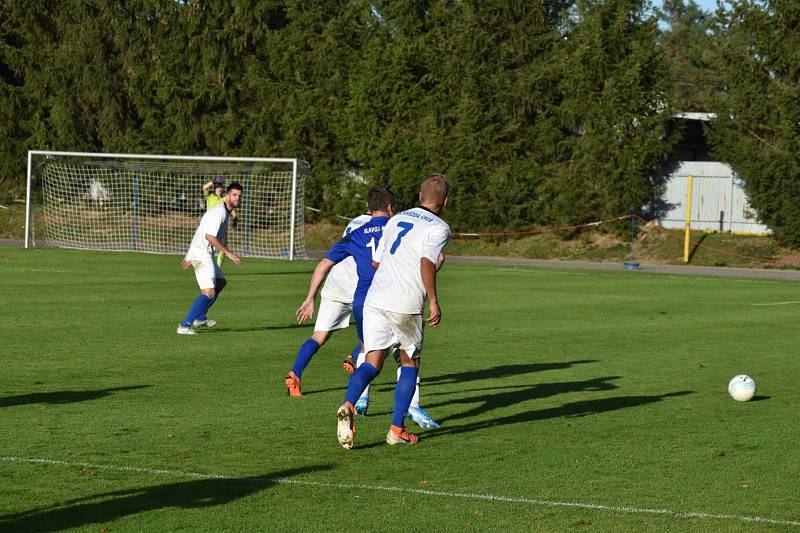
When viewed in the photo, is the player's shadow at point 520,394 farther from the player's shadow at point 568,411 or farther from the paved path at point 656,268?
the paved path at point 656,268

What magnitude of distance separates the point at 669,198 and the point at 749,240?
140 inches

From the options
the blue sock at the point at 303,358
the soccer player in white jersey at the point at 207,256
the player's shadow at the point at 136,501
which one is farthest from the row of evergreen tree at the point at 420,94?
the player's shadow at the point at 136,501

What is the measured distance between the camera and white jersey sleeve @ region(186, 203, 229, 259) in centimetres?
1644

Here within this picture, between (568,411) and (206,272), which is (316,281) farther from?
(206,272)

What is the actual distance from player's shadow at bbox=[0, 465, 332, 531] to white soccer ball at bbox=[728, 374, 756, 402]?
5321 millimetres

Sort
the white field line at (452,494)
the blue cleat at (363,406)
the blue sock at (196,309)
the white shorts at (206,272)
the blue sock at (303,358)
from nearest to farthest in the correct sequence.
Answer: the white field line at (452,494)
the blue cleat at (363,406)
the blue sock at (303,358)
the blue sock at (196,309)
the white shorts at (206,272)

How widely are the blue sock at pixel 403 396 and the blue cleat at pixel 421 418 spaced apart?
0.76m

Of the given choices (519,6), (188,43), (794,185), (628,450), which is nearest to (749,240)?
(794,185)

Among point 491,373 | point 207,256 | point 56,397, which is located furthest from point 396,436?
point 207,256

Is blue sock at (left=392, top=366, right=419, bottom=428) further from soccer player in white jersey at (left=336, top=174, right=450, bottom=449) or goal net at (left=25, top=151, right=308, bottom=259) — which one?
goal net at (left=25, top=151, right=308, bottom=259)

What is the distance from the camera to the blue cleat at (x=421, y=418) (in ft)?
31.8

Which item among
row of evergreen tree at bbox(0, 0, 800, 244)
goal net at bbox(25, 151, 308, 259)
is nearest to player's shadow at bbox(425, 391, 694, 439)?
goal net at bbox(25, 151, 308, 259)

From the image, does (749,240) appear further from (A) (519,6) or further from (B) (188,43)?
(B) (188,43)

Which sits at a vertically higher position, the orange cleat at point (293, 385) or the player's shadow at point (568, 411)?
the orange cleat at point (293, 385)
